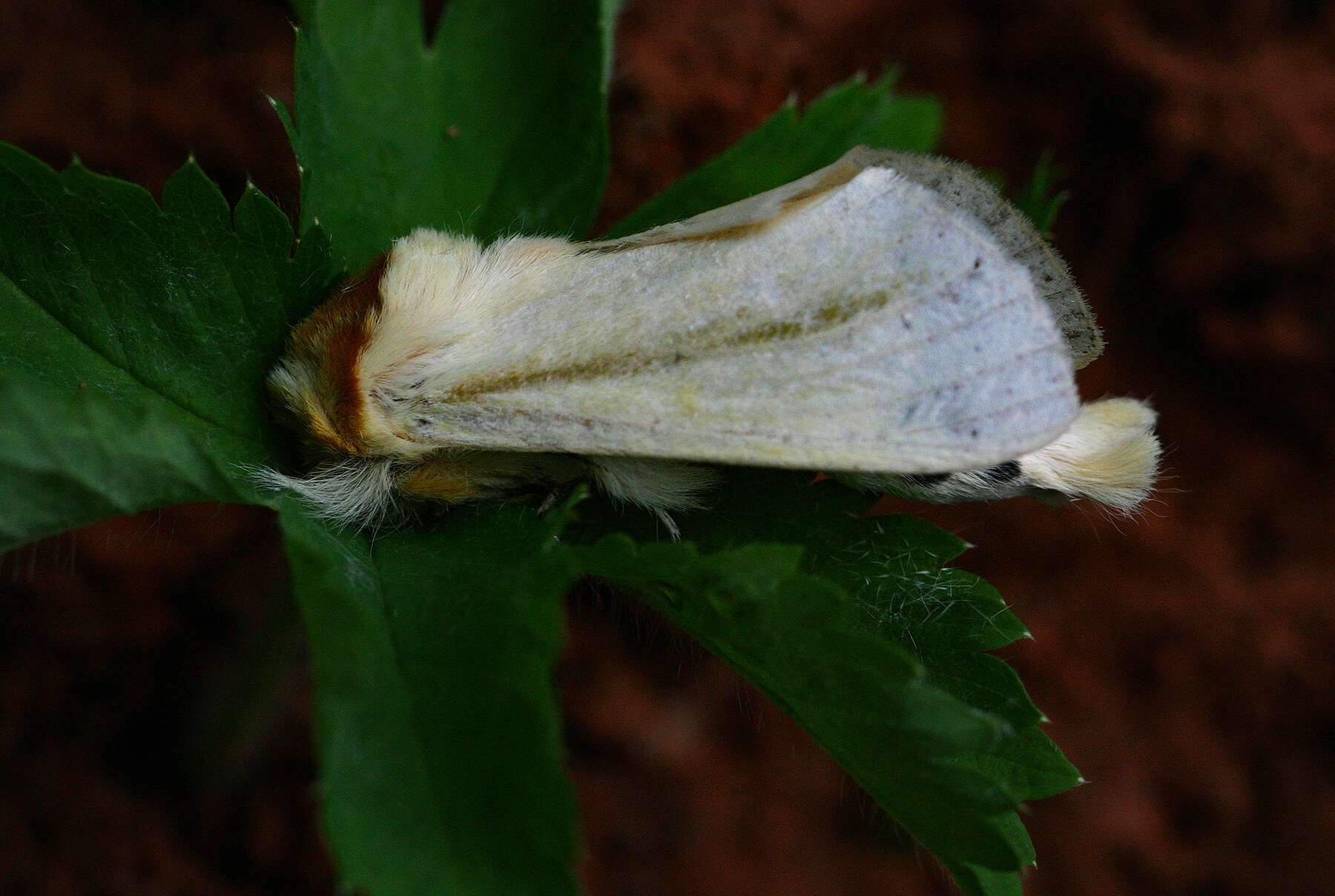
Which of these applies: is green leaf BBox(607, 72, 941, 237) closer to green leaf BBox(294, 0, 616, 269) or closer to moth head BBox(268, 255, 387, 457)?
green leaf BBox(294, 0, 616, 269)

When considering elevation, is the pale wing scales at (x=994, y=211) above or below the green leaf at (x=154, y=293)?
below

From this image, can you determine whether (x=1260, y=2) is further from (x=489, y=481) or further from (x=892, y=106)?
(x=489, y=481)

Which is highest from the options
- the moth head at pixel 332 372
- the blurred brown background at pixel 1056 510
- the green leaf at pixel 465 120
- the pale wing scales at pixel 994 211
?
the green leaf at pixel 465 120

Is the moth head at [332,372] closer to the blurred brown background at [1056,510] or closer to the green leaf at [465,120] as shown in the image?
the green leaf at [465,120]

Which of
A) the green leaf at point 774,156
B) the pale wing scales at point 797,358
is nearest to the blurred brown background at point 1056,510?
the green leaf at point 774,156

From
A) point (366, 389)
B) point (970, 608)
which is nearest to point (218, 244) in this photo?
point (366, 389)

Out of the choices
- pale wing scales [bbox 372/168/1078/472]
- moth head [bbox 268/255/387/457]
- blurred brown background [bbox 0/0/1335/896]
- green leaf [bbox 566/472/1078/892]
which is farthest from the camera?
blurred brown background [bbox 0/0/1335/896]

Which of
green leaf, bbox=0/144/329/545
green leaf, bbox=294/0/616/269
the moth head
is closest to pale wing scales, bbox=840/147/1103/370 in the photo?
green leaf, bbox=294/0/616/269

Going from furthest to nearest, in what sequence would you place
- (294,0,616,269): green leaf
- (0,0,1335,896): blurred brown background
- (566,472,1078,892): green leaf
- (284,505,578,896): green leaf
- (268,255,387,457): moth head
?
(0,0,1335,896): blurred brown background < (294,0,616,269): green leaf < (268,255,387,457): moth head < (566,472,1078,892): green leaf < (284,505,578,896): green leaf
